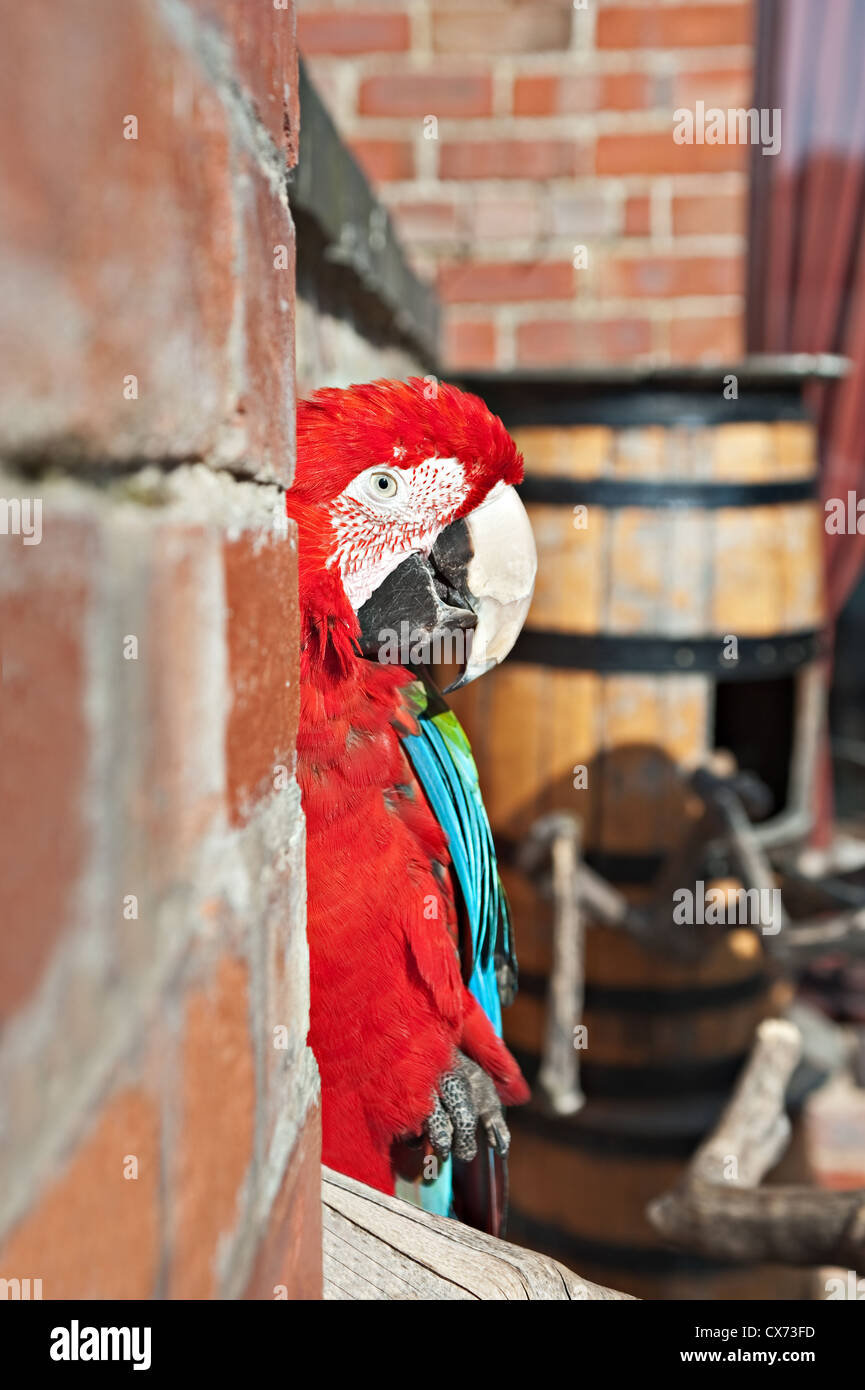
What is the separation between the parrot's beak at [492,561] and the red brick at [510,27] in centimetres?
190

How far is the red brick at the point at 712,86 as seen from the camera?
7.15 ft

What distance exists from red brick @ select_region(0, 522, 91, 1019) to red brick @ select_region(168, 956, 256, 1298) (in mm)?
84

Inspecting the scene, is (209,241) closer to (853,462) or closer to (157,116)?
(157,116)

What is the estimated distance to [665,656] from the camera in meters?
1.68

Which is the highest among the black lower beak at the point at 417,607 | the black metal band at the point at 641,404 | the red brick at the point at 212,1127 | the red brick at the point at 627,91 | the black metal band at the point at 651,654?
the red brick at the point at 627,91

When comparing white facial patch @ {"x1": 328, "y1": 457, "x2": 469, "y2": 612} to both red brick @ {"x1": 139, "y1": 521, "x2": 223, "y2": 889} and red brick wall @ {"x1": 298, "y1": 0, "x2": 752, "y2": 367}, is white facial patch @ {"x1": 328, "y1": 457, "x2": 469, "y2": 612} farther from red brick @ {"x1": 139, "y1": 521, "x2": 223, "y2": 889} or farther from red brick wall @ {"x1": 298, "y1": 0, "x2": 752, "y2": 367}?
red brick wall @ {"x1": 298, "y1": 0, "x2": 752, "y2": 367}

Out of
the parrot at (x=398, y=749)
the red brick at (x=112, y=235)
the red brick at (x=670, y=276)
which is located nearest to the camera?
the red brick at (x=112, y=235)

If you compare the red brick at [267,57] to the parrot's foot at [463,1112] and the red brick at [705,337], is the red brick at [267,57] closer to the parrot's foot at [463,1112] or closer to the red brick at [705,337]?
the parrot's foot at [463,1112]

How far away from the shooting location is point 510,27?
7.11 feet

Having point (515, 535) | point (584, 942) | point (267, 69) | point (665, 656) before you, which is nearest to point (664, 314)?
point (665, 656)

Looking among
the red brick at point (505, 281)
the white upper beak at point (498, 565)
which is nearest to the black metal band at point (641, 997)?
the white upper beak at point (498, 565)

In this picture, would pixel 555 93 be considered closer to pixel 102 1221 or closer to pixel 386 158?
pixel 386 158

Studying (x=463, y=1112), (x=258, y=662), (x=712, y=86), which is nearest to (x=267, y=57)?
(x=258, y=662)

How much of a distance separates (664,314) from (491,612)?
1.80 meters
